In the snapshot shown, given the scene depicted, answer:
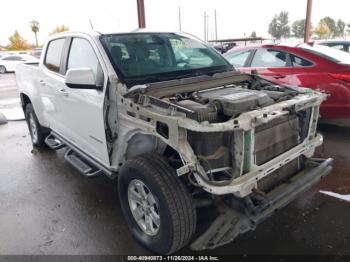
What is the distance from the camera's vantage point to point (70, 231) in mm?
3275

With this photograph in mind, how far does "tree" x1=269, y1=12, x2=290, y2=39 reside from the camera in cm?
8144

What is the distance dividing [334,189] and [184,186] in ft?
7.44

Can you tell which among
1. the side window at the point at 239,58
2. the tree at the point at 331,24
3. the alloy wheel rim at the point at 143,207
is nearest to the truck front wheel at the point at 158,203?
the alloy wheel rim at the point at 143,207

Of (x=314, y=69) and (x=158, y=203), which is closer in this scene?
(x=158, y=203)

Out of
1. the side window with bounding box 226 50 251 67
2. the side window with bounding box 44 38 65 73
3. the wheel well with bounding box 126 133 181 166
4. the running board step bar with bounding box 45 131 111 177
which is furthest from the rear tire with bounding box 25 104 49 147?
the side window with bounding box 226 50 251 67

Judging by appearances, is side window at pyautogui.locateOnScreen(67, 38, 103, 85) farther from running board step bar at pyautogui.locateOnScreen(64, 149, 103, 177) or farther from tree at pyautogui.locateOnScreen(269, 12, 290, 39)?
tree at pyautogui.locateOnScreen(269, 12, 290, 39)

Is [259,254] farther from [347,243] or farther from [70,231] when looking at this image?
[70,231]

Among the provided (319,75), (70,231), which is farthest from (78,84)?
(319,75)

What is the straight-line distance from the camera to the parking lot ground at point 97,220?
9.66 feet

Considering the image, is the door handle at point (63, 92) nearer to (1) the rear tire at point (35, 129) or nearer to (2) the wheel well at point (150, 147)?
(2) the wheel well at point (150, 147)

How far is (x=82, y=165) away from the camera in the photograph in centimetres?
386

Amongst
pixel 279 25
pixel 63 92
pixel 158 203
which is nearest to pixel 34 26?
pixel 279 25

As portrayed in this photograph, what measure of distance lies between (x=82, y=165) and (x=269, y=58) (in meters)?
4.07

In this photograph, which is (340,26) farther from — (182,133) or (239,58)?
(182,133)
